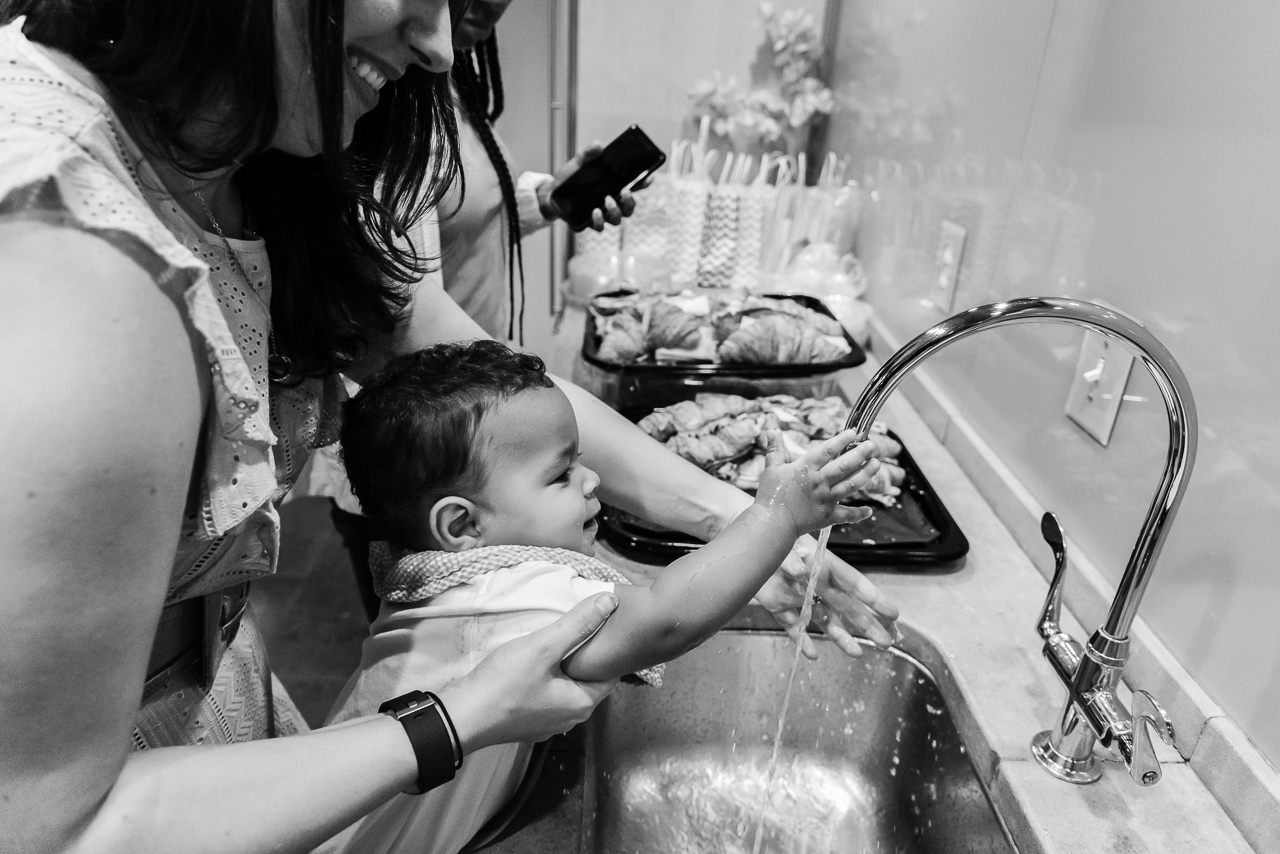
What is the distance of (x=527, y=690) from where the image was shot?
1.96ft

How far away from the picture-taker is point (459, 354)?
0.89 metres

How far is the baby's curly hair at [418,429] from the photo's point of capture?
0.83 metres

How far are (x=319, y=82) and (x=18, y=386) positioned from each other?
0.25 m

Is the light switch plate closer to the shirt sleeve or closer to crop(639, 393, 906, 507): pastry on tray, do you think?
crop(639, 393, 906, 507): pastry on tray

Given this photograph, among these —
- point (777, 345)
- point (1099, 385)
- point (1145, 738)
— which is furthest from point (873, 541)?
point (777, 345)

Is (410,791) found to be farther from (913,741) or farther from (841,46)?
(841,46)

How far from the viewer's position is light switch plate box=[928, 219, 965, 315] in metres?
1.52

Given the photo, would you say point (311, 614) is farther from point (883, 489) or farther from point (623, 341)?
point (883, 489)

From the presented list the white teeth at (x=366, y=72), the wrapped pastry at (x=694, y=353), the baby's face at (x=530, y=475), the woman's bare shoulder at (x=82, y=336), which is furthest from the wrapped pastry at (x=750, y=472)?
the woman's bare shoulder at (x=82, y=336)

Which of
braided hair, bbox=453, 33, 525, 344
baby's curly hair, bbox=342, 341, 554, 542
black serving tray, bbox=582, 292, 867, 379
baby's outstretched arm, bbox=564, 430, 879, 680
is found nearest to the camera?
baby's outstretched arm, bbox=564, 430, 879, 680

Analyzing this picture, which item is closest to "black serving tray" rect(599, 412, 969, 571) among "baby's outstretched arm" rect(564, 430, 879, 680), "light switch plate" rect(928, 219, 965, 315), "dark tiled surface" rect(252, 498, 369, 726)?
"baby's outstretched arm" rect(564, 430, 879, 680)

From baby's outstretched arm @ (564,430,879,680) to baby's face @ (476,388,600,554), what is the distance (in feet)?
0.47

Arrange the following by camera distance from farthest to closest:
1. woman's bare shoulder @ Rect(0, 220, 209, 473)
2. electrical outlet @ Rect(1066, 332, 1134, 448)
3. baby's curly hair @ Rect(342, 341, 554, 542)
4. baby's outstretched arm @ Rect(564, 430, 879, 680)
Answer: electrical outlet @ Rect(1066, 332, 1134, 448) → baby's curly hair @ Rect(342, 341, 554, 542) → baby's outstretched arm @ Rect(564, 430, 879, 680) → woman's bare shoulder @ Rect(0, 220, 209, 473)

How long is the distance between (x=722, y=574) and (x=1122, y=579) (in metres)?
0.38
